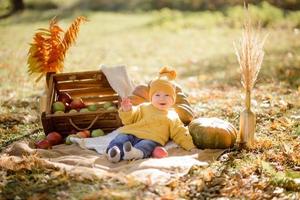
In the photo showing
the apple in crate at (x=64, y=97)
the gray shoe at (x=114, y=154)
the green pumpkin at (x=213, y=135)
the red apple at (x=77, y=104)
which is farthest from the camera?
the apple in crate at (x=64, y=97)

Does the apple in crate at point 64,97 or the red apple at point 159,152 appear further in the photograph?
the apple in crate at point 64,97

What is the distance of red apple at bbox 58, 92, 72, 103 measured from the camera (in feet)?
22.3

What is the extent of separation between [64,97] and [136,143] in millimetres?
1759

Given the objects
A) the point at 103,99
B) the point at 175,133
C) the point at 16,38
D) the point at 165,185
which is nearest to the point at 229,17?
A: the point at 16,38

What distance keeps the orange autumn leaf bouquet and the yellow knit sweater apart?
1569 millimetres

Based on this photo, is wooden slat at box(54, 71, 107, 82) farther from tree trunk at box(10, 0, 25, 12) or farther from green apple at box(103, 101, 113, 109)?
tree trunk at box(10, 0, 25, 12)

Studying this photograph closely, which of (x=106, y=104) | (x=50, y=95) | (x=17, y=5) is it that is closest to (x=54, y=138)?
(x=50, y=95)

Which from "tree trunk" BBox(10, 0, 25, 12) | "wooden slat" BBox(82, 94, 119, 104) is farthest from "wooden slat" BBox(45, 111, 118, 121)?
"tree trunk" BBox(10, 0, 25, 12)

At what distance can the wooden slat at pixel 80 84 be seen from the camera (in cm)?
683

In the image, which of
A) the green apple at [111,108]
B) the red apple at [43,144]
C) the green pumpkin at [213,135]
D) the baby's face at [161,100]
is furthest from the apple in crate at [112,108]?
the green pumpkin at [213,135]

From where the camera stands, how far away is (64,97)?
268 inches

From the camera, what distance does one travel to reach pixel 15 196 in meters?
4.29

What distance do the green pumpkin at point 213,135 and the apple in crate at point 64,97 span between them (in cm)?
195

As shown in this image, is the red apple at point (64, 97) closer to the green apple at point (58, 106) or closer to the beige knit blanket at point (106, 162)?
the green apple at point (58, 106)
